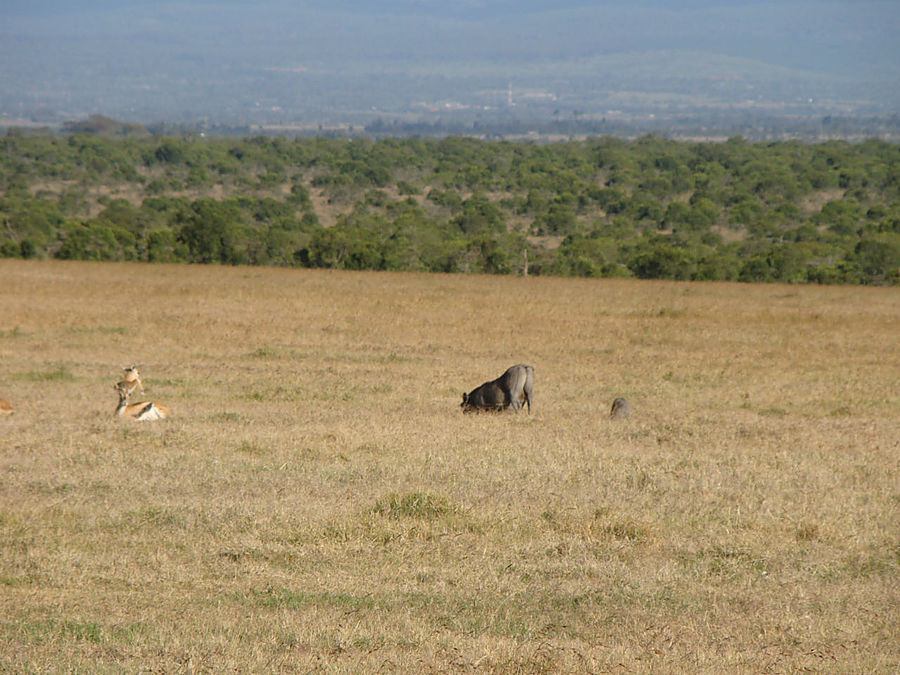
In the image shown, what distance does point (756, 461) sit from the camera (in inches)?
494

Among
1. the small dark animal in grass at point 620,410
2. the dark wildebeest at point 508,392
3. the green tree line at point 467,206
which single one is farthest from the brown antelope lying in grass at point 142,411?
the green tree line at point 467,206

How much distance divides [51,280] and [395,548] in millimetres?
33607

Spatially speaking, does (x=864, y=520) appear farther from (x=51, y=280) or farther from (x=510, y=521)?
(x=51, y=280)

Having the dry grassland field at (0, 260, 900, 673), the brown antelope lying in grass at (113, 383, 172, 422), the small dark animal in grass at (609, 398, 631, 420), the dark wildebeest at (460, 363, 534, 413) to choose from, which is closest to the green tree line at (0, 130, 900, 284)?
the dry grassland field at (0, 260, 900, 673)

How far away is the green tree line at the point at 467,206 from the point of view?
52.0m

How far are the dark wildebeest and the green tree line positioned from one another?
34.2 metres

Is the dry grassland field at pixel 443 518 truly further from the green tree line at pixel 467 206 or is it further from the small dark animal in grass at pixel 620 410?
the green tree line at pixel 467 206

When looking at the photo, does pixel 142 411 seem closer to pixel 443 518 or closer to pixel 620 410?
pixel 443 518

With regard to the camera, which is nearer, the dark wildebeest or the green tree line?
the dark wildebeest

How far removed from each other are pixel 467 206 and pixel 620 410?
241 feet

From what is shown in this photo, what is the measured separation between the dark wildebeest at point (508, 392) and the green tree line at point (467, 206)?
112ft

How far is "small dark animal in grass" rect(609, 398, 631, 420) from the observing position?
16150 mm

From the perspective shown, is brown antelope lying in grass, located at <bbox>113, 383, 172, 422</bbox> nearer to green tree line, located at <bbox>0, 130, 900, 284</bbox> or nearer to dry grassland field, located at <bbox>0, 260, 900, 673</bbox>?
dry grassland field, located at <bbox>0, 260, 900, 673</bbox>

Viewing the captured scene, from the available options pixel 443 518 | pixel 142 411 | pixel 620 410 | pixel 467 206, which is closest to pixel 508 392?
pixel 620 410
